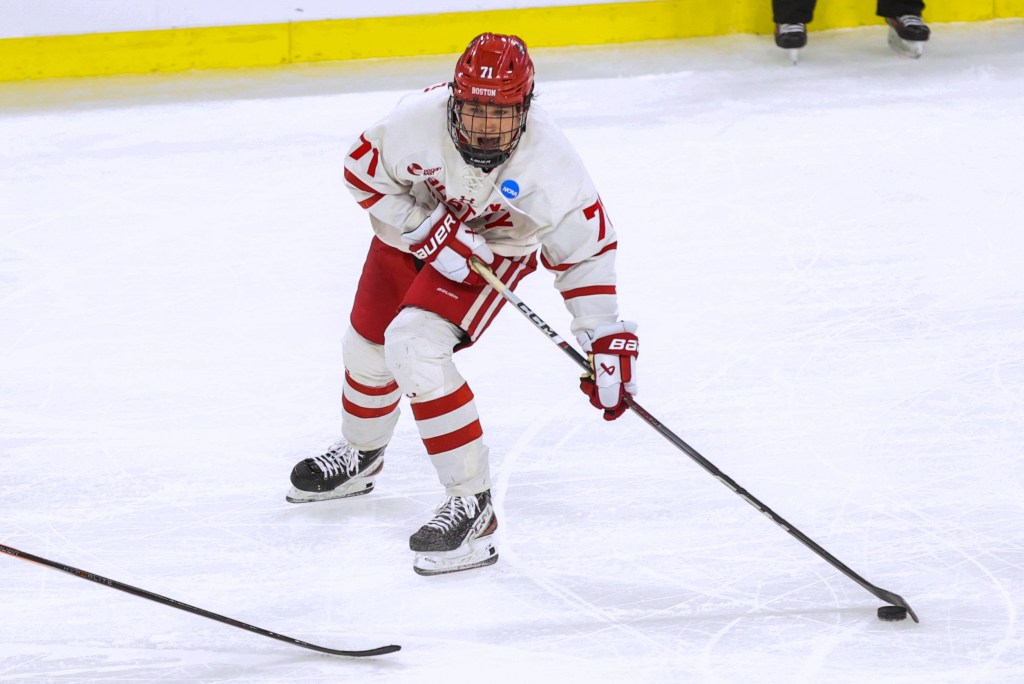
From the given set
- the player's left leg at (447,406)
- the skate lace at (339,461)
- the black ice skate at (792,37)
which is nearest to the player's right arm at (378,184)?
the player's left leg at (447,406)

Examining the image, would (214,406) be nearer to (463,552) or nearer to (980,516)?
(463,552)

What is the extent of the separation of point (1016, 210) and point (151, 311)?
260 cm

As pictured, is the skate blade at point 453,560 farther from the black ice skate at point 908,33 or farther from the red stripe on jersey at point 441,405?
the black ice skate at point 908,33

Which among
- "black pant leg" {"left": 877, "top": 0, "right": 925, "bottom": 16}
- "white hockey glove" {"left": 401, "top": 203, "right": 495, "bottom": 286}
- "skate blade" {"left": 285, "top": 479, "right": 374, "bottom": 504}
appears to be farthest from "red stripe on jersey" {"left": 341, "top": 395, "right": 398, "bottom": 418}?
"black pant leg" {"left": 877, "top": 0, "right": 925, "bottom": 16}

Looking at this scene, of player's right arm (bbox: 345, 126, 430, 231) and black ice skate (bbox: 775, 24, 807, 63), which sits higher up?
player's right arm (bbox: 345, 126, 430, 231)

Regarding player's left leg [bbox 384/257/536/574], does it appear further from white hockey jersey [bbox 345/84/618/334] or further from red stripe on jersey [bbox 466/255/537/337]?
white hockey jersey [bbox 345/84/618/334]

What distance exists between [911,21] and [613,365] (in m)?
3.57

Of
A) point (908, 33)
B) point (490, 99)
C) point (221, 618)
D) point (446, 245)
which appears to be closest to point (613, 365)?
point (446, 245)

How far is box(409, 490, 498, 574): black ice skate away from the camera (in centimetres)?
228

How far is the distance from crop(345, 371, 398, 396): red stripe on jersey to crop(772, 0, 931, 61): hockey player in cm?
326

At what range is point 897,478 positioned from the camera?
252 cm

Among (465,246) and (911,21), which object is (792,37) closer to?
(911,21)

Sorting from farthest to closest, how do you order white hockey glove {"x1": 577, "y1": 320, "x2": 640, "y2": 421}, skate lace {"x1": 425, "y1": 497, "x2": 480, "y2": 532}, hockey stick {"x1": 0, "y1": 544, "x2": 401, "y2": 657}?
1. skate lace {"x1": 425, "y1": 497, "x2": 480, "y2": 532}
2. white hockey glove {"x1": 577, "y1": 320, "x2": 640, "y2": 421}
3. hockey stick {"x1": 0, "y1": 544, "x2": 401, "y2": 657}

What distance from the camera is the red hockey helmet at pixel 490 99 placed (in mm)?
2064
